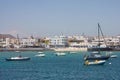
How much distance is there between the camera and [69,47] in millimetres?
198125

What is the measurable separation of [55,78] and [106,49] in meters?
124

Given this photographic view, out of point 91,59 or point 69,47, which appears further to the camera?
point 69,47

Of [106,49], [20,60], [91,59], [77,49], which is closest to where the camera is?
[91,59]

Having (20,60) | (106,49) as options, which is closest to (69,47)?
(106,49)

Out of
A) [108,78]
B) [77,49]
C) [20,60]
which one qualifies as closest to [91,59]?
[20,60]

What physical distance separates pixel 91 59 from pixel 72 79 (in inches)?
1437

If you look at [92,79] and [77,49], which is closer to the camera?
[92,79]

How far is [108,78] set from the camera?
43812mm

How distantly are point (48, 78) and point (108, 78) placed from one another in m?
6.45

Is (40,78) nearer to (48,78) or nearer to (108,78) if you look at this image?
(48,78)

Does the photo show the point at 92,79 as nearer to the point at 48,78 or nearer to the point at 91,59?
the point at 48,78

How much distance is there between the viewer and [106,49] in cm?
16675

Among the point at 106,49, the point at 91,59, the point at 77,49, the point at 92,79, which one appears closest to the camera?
the point at 92,79

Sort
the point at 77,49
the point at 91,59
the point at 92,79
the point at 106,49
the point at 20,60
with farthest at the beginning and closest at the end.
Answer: the point at 77,49 → the point at 106,49 → the point at 20,60 → the point at 91,59 → the point at 92,79
